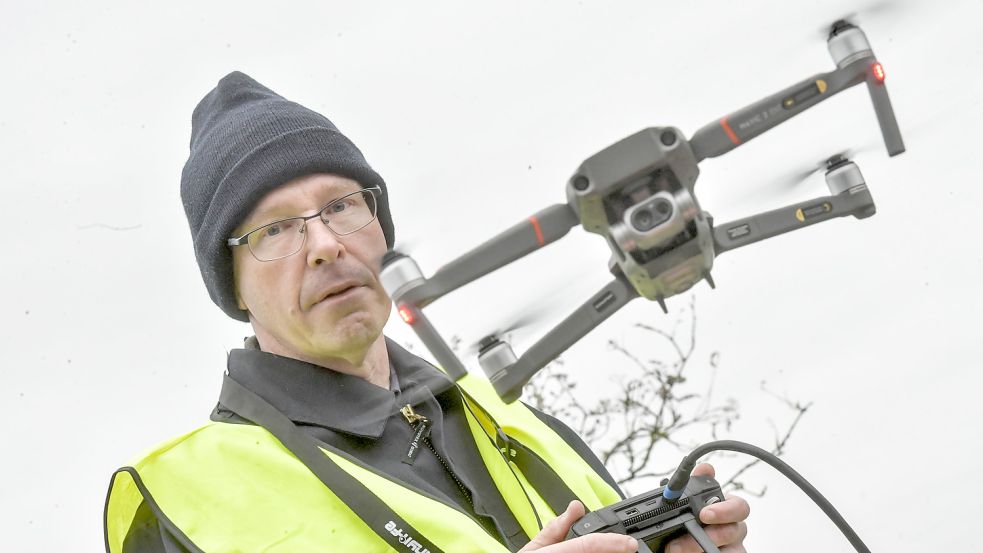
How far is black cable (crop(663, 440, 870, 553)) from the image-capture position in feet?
4.74

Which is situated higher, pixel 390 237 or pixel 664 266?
pixel 390 237

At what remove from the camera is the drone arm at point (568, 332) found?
104cm

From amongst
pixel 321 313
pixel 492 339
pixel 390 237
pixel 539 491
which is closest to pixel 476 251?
pixel 492 339

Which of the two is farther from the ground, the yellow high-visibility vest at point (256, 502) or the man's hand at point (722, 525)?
the yellow high-visibility vest at point (256, 502)

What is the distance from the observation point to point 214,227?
196 centimetres

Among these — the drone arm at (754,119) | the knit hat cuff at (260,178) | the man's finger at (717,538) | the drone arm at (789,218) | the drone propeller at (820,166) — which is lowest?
the man's finger at (717,538)

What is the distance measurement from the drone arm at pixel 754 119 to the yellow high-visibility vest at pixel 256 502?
0.78m

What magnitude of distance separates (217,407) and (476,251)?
1.00m

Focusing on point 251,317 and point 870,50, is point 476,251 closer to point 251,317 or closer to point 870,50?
point 870,50

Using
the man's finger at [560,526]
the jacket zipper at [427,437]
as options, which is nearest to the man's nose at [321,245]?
the jacket zipper at [427,437]

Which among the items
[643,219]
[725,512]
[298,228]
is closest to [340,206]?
[298,228]

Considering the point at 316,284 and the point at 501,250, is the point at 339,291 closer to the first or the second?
the point at 316,284

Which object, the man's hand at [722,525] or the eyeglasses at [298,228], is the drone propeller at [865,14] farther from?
the eyeglasses at [298,228]

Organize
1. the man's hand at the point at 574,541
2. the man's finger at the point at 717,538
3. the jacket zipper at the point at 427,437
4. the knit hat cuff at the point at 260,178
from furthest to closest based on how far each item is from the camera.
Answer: the knit hat cuff at the point at 260,178, the jacket zipper at the point at 427,437, the man's finger at the point at 717,538, the man's hand at the point at 574,541
